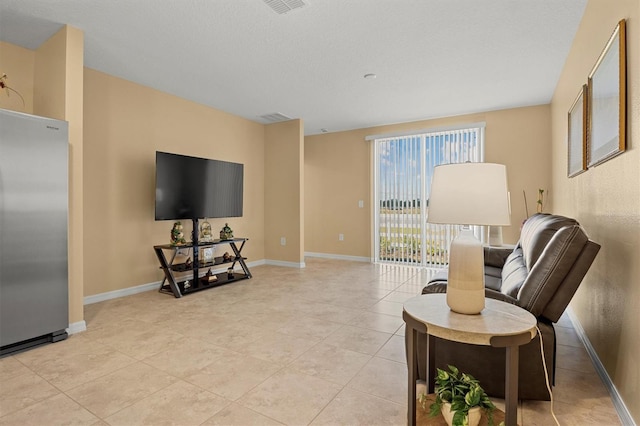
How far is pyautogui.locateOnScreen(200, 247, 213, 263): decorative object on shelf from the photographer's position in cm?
442

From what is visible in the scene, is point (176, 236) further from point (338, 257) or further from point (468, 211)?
point (468, 211)

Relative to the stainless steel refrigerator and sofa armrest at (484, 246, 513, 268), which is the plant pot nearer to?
sofa armrest at (484, 246, 513, 268)

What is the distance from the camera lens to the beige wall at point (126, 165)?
3.58m

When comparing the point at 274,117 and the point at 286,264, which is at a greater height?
the point at 274,117

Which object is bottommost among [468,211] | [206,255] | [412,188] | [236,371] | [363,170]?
[236,371]

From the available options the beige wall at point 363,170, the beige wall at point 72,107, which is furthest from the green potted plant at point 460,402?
the beige wall at point 363,170

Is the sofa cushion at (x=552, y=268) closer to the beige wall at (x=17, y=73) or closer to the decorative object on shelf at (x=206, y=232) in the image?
the decorative object on shelf at (x=206, y=232)

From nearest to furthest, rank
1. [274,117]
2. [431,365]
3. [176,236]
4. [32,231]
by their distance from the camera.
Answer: [431,365] < [32,231] < [176,236] < [274,117]

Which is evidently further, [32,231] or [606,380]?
[32,231]

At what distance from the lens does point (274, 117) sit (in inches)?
216

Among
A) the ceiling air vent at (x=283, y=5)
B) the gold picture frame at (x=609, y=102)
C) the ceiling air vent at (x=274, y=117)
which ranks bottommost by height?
the gold picture frame at (x=609, y=102)

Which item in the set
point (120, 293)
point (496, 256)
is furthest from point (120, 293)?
point (496, 256)

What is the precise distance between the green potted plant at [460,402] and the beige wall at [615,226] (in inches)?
26.5

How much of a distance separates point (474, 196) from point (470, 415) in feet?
2.94
